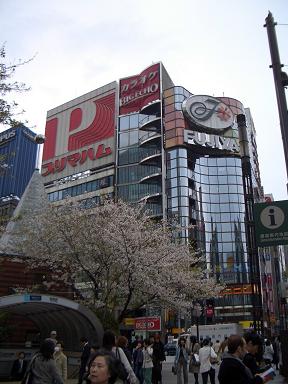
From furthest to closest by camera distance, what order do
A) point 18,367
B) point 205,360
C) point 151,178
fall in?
point 151,178 < point 18,367 < point 205,360

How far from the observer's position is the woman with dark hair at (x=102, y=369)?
3379 mm

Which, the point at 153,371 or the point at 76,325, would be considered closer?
the point at 153,371

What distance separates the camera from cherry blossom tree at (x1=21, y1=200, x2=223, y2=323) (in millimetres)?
22000

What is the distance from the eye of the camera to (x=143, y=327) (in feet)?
82.6

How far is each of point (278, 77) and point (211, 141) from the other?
65.6m

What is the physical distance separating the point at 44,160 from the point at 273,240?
8544 centimetres

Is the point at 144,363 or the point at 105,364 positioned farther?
the point at 144,363

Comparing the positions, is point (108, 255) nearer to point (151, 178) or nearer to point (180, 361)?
point (180, 361)

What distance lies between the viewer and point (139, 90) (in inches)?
3137

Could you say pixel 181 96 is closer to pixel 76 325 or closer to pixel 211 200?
pixel 211 200

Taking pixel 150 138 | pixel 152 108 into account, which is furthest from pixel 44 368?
pixel 152 108

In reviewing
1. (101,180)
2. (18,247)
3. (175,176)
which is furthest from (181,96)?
(18,247)

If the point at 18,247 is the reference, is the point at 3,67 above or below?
above

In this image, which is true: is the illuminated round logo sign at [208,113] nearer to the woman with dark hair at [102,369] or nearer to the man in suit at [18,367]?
the man in suit at [18,367]
